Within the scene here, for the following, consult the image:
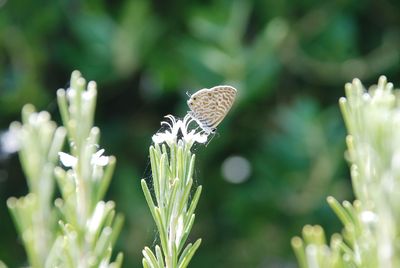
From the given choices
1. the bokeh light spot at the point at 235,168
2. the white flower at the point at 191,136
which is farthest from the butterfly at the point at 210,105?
the bokeh light spot at the point at 235,168

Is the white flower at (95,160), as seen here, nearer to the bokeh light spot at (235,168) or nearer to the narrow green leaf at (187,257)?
the narrow green leaf at (187,257)

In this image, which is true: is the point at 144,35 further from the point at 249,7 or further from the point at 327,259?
the point at 327,259

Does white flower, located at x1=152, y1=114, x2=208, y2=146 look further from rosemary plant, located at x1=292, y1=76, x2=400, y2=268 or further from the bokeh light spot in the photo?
the bokeh light spot

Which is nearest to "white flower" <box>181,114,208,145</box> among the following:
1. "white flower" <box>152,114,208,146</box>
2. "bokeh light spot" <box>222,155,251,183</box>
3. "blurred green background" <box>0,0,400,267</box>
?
"white flower" <box>152,114,208,146</box>

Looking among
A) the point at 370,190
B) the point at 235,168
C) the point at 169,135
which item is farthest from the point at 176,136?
the point at 235,168

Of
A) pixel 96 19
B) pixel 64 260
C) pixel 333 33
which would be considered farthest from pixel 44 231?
pixel 333 33

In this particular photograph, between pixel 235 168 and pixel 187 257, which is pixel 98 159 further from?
pixel 235 168
